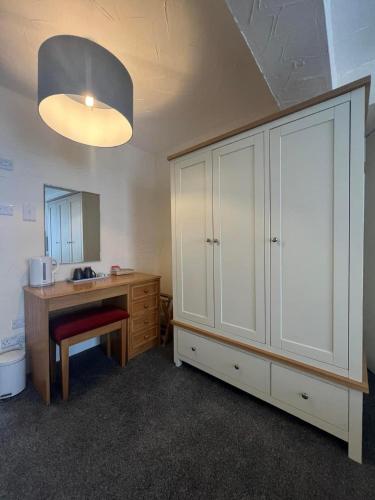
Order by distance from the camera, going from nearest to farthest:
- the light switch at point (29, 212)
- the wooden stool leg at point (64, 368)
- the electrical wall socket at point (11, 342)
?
the wooden stool leg at point (64, 368), the electrical wall socket at point (11, 342), the light switch at point (29, 212)

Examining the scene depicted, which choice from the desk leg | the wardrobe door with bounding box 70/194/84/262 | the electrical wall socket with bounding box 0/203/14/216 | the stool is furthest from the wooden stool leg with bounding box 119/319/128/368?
the electrical wall socket with bounding box 0/203/14/216

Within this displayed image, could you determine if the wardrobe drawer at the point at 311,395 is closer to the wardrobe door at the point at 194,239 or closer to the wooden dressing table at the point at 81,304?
the wardrobe door at the point at 194,239

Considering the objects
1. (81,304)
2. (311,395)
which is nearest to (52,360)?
(81,304)

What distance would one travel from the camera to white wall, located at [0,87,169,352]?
1.78 meters

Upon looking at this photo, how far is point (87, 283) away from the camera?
2041mm

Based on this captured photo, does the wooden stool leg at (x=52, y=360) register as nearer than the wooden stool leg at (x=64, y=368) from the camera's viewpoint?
No

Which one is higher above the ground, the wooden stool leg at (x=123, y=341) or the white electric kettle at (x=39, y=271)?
the white electric kettle at (x=39, y=271)

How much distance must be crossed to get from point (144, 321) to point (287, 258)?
1647 millimetres

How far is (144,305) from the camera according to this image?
227 cm

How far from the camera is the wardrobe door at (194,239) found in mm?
1750

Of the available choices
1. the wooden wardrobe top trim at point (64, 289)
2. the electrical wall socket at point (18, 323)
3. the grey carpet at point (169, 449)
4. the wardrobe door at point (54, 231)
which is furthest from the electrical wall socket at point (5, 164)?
the grey carpet at point (169, 449)

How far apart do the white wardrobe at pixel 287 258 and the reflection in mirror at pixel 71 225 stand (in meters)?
1.20

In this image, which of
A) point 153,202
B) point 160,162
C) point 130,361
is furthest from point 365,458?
point 160,162

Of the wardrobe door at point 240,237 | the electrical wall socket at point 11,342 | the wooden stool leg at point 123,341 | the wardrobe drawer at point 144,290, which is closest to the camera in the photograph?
the wardrobe door at point 240,237
